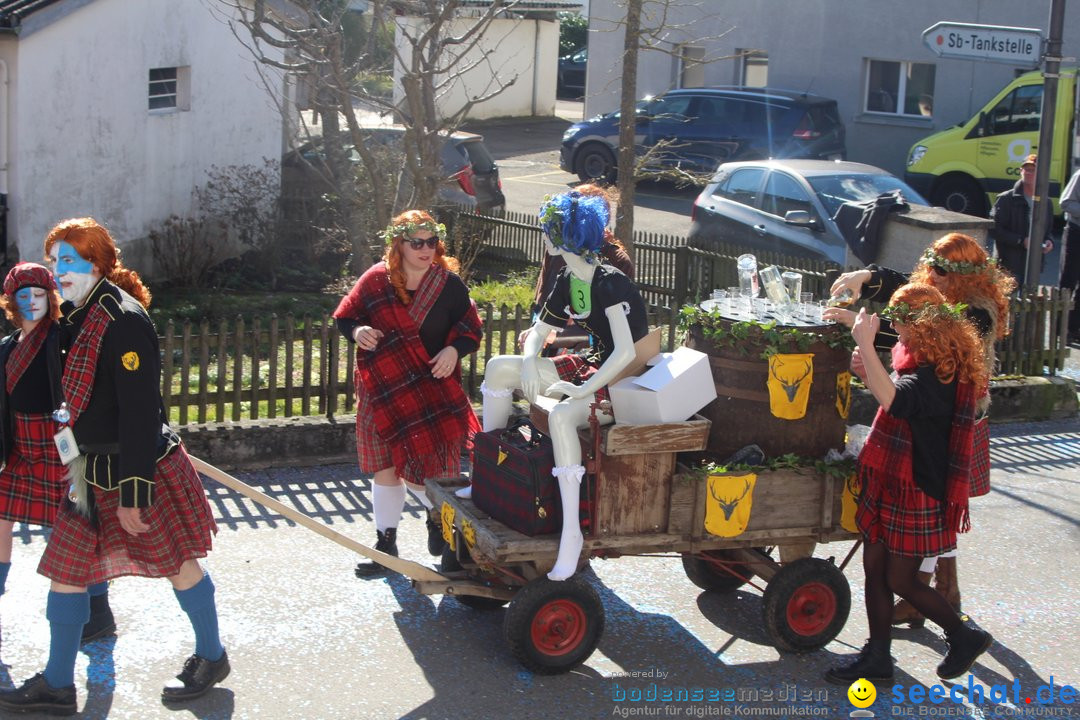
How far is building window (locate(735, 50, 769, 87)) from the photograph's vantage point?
79.7 feet

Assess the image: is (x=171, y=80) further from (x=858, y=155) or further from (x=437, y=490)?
(x=858, y=155)

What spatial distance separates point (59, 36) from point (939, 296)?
9.29 metres

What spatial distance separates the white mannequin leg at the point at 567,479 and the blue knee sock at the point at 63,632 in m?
1.73

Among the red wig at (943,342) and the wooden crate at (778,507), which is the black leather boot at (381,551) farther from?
the red wig at (943,342)

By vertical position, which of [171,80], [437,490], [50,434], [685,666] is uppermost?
[171,80]

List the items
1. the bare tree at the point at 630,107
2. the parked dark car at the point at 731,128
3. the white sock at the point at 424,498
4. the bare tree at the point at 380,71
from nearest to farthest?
the white sock at the point at 424,498
the bare tree at the point at 380,71
the bare tree at the point at 630,107
the parked dark car at the point at 731,128

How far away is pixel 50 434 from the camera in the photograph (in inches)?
181

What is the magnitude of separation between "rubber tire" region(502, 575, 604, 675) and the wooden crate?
0.46 m

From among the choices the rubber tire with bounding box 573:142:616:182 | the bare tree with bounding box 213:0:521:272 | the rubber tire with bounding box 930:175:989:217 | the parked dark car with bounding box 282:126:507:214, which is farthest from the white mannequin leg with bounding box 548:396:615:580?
the rubber tire with bounding box 573:142:616:182

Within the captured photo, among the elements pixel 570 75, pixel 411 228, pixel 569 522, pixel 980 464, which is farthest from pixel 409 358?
pixel 570 75

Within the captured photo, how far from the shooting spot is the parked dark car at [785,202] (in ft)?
40.7

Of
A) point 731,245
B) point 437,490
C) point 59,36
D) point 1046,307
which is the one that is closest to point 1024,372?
point 1046,307

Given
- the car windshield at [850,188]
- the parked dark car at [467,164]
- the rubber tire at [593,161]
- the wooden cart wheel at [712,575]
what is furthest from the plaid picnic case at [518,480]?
the rubber tire at [593,161]

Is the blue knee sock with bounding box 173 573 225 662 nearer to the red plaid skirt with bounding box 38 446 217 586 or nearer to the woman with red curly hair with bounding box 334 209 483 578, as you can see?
the red plaid skirt with bounding box 38 446 217 586
